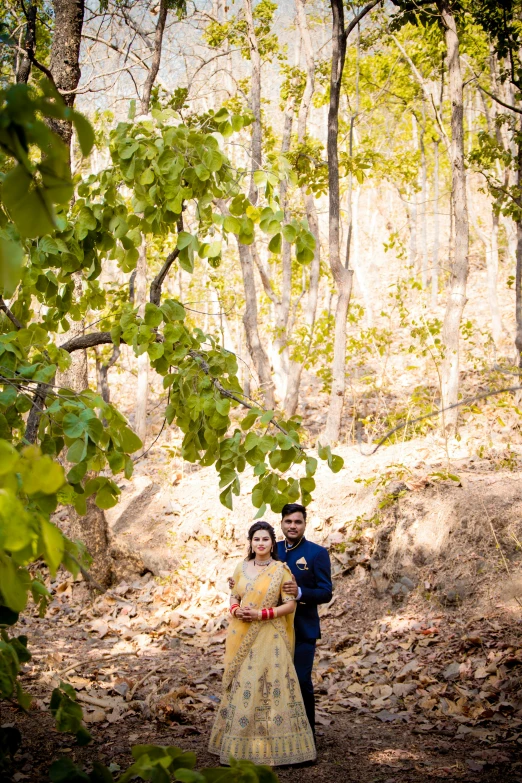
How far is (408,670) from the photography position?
6.17 metres

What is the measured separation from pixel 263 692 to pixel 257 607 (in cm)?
53

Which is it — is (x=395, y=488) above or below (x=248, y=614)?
above

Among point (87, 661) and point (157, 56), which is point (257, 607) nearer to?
point (87, 661)

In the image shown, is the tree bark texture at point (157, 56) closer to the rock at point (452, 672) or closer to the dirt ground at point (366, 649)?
the dirt ground at point (366, 649)

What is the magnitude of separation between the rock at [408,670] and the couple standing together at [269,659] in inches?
58.8

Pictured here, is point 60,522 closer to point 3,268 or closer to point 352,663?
point 352,663

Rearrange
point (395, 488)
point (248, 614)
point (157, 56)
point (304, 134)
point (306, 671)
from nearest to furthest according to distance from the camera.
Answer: point (248, 614), point (306, 671), point (395, 488), point (157, 56), point (304, 134)

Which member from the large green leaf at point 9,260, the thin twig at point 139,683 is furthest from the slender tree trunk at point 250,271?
the large green leaf at point 9,260

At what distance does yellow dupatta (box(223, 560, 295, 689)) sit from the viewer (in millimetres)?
4723

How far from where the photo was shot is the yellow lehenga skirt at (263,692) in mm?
4555

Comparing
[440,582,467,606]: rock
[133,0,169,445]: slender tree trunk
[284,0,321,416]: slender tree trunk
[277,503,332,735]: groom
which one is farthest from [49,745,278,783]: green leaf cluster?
[284,0,321,416]: slender tree trunk

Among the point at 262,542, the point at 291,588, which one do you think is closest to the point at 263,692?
the point at 291,588

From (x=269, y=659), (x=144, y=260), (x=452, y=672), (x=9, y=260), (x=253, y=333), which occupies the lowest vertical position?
(x=452, y=672)

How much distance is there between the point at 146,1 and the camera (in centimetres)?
1104
